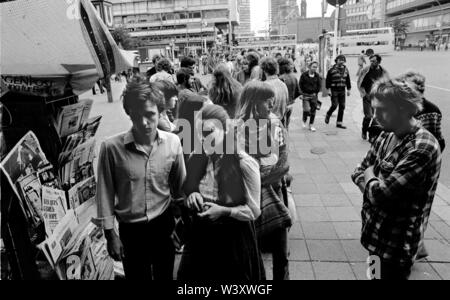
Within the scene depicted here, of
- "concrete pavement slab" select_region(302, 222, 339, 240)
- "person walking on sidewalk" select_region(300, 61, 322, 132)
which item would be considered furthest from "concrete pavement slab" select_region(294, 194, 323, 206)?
"person walking on sidewalk" select_region(300, 61, 322, 132)

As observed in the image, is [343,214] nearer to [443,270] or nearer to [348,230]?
[348,230]

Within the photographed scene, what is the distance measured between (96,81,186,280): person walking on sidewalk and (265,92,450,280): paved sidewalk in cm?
130

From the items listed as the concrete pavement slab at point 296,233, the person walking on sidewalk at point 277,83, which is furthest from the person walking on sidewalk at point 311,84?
the concrete pavement slab at point 296,233

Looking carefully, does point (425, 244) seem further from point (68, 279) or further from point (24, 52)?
point (24, 52)

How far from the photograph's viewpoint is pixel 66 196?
8.04 feet

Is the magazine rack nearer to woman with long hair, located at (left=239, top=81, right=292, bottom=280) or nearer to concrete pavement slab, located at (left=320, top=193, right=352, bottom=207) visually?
woman with long hair, located at (left=239, top=81, right=292, bottom=280)

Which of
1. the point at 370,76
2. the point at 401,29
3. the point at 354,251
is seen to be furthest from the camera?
the point at 401,29

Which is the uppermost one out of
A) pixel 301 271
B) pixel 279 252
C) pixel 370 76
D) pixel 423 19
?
pixel 423 19

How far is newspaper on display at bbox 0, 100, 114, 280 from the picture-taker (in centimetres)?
209

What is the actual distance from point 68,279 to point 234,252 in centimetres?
A: 116

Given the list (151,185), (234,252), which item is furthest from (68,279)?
(234,252)

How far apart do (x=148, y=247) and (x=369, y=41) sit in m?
59.8

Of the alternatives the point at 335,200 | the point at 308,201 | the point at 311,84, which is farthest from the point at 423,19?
the point at 308,201

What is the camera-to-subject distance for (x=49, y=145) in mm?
2332
